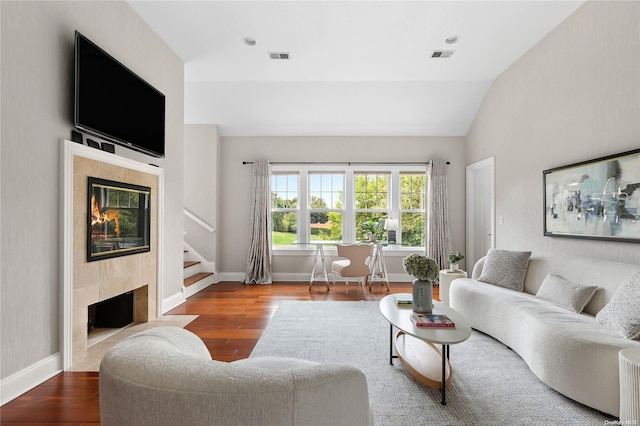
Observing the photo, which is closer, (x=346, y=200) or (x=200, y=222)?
(x=200, y=222)

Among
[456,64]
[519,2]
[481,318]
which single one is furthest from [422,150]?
[481,318]

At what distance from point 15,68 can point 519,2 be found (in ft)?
13.1

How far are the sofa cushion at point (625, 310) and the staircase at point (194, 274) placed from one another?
4.41m

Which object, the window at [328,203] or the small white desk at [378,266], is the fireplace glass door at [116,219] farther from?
the small white desk at [378,266]

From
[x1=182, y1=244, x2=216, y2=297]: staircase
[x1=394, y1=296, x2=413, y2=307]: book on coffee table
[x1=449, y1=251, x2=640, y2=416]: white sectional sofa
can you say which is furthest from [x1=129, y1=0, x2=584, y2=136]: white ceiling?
[x1=394, y1=296, x2=413, y2=307]: book on coffee table

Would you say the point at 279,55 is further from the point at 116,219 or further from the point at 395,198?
the point at 395,198

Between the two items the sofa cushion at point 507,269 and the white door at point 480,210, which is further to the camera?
the white door at point 480,210

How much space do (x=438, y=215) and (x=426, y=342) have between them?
3531mm

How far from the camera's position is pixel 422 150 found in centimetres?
575

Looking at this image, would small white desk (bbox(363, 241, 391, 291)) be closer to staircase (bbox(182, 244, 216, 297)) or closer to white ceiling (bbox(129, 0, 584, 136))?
white ceiling (bbox(129, 0, 584, 136))

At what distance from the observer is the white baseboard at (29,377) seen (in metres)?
1.95

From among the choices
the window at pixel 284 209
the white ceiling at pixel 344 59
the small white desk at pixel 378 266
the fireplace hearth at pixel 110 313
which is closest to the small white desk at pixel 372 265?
the small white desk at pixel 378 266

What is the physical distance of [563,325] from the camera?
224 centimetres

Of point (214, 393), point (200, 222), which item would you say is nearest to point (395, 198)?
point (200, 222)
